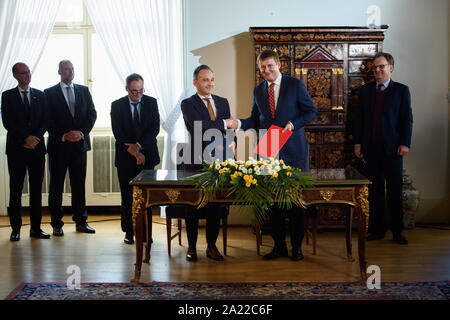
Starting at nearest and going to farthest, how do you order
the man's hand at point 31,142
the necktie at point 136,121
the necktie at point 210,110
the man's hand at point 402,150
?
the necktie at point 210,110
the man's hand at point 402,150
the necktie at point 136,121
the man's hand at point 31,142

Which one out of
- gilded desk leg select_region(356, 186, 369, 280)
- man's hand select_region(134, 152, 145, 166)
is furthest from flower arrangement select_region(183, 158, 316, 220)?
man's hand select_region(134, 152, 145, 166)

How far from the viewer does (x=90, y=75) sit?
6.45 metres

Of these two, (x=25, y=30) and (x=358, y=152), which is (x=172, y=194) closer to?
(x=358, y=152)

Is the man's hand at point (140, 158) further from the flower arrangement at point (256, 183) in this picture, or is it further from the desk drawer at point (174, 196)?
the flower arrangement at point (256, 183)

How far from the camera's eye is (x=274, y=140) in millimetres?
4324

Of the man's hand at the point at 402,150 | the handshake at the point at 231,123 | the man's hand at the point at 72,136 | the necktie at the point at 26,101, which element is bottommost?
the man's hand at the point at 402,150

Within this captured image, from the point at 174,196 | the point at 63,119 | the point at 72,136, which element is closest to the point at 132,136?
the point at 72,136

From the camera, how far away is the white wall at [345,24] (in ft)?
18.7

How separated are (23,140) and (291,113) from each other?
8.52 ft

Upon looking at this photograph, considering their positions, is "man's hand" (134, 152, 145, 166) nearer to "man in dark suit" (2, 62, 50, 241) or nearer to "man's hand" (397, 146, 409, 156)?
"man in dark suit" (2, 62, 50, 241)

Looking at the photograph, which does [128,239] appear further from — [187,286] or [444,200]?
[444,200]

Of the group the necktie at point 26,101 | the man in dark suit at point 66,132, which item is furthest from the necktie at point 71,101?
the necktie at point 26,101

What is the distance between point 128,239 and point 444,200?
3.38m
